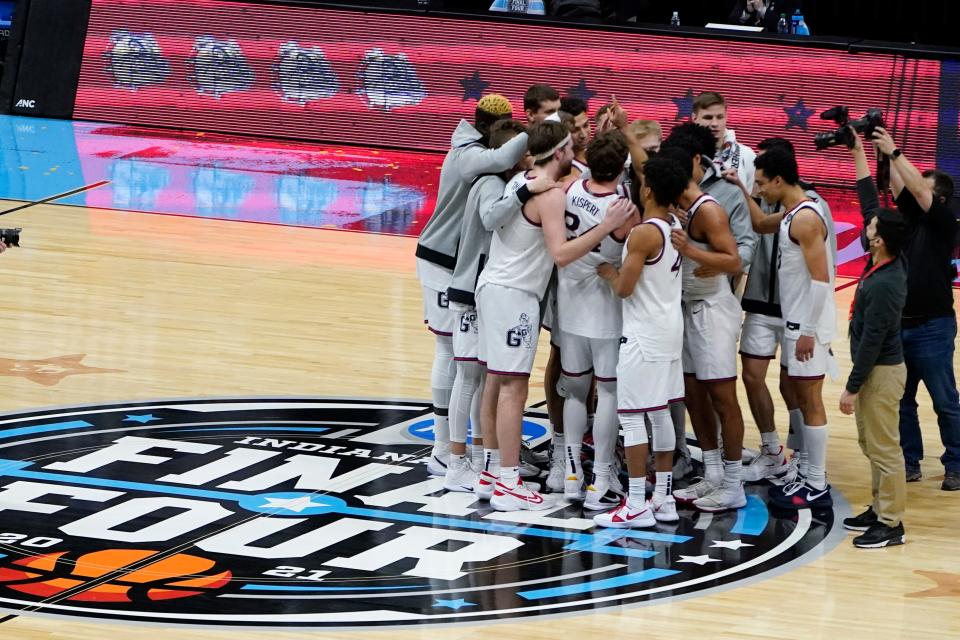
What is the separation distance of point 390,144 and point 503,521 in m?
11.3

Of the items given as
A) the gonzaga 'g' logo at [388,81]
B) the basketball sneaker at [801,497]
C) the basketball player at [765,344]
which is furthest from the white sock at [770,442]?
the gonzaga 'g' logo at [388,81]

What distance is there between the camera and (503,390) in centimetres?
730

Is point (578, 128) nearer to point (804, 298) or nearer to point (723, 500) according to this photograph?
point (804, 298)

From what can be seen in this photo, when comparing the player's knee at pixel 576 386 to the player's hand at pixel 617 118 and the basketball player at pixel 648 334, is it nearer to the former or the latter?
the basketball player at pixel 648 334

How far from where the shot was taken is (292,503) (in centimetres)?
728

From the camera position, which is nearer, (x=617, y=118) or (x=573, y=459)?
(x=573, y=459)

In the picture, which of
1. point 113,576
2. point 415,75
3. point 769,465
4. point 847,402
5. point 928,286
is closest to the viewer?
point 113,576

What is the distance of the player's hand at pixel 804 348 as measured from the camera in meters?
7.16

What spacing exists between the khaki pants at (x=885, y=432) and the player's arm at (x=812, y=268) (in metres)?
0.36

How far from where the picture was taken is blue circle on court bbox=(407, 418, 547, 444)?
8.50 meters

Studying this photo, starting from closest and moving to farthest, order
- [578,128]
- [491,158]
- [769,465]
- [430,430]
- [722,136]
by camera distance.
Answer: [491,158] < [578,128] < [769,465] < [722,136] < [430,430]

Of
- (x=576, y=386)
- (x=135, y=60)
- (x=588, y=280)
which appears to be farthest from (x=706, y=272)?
(x=135, y=60)

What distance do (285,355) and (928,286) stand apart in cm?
415

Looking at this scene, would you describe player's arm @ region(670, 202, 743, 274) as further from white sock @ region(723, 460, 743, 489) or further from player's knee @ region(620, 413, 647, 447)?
white sock @ region(723, 460, 743, 489)
